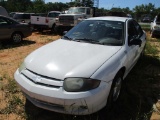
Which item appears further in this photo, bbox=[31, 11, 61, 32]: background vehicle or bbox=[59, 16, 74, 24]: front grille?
bbox=[31, 11, 61, 32]: background vehicle

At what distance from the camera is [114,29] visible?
4836 mm

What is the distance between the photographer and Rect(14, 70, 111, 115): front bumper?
3.12 m

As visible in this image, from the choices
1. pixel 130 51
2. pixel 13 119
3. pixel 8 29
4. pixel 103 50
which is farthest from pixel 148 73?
pixel 8 29

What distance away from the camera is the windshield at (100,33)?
455 cm

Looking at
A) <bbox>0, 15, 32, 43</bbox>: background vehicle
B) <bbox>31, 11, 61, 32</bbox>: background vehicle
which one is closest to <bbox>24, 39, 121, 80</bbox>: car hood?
<bbox>0, 15, 32, 43</bbox>: background vehicle

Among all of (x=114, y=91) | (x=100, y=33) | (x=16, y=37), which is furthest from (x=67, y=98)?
(x=16, y=37)

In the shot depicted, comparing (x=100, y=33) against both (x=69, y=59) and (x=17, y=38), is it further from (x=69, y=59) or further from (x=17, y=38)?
(x=17, y=38)

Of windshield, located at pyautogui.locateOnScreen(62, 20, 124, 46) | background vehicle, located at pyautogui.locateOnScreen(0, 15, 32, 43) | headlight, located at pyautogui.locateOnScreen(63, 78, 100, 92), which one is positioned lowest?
background vehicle, located at pyautogui.locateOnScreen(0, 15, 32, 43)

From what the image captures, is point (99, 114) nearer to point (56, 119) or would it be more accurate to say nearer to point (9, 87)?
point (56, 119)

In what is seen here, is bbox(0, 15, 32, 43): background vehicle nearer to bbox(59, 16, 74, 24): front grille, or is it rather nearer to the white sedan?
bbox(59, 16, 74, 24): front grille

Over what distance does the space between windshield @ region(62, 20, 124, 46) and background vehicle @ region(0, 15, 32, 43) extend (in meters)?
6.37

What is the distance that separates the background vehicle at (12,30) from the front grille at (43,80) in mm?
7607

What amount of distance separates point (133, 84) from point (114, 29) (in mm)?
1421

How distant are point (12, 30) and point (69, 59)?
801cm
